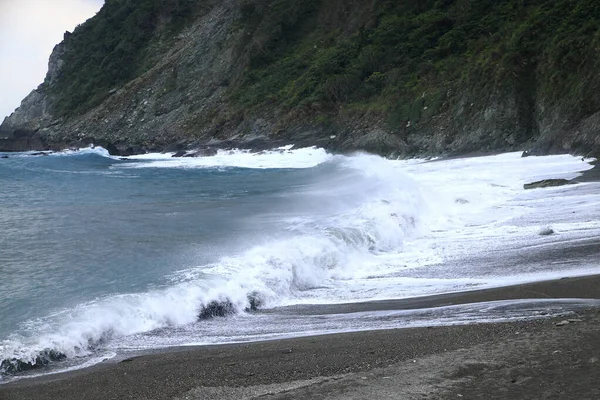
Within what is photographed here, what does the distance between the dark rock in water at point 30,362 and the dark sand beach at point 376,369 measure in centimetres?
54

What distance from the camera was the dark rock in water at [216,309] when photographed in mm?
10531

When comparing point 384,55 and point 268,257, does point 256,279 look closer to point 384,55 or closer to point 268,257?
point 268,257

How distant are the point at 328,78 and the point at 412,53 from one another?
6.77m

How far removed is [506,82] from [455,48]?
34.0 feet

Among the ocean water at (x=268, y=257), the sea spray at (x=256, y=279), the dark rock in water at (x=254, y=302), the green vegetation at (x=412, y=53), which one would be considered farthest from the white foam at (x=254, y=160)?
the dark rock in water at (x=254, y=302)

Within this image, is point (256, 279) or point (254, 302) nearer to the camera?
point (254, 302)

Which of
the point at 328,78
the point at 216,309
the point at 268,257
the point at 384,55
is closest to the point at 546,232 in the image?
the point at 268,257

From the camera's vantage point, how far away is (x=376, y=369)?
692cm

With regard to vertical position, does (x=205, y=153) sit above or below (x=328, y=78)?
below

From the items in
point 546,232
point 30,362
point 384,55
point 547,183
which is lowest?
point 546,232

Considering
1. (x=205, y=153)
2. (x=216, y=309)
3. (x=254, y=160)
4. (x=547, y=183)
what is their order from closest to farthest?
(x=216, y=309) → (x=547, y=183) → (x=254, y=160) → (x=205, y=153)

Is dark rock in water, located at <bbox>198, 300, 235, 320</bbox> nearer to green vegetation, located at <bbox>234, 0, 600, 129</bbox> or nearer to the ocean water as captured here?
the ocean water

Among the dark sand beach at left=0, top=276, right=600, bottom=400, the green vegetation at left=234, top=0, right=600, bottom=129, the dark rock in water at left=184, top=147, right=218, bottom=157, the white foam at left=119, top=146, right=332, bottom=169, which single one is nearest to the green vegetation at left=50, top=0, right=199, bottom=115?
the green vegetation at left=234, top=0, right=600, bottom=129

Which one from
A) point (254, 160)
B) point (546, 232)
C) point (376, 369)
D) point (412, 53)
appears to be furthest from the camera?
point (412, 53)
